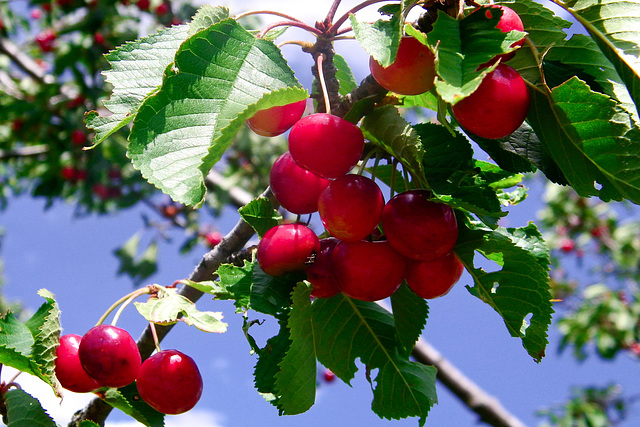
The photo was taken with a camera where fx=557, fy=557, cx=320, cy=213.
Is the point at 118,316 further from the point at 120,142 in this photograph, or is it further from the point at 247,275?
the point at 120,142

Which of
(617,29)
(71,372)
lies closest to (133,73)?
(71,372)

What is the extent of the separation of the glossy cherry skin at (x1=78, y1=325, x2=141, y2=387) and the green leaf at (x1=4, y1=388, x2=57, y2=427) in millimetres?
153

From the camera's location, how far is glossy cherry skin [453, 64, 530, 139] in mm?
793

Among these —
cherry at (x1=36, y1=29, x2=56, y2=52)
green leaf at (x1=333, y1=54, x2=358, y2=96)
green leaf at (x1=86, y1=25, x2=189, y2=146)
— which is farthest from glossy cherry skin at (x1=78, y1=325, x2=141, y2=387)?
cherry at (x1=36, y1=29, x2=56, y2=52)

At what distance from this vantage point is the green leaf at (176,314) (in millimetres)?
1096

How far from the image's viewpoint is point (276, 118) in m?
0.92

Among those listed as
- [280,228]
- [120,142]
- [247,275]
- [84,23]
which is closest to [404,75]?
[280,228]

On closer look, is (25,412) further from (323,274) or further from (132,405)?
(323,274)

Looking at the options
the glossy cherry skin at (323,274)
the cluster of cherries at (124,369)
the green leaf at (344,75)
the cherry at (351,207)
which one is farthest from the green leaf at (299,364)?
the green leaf at (344,75)

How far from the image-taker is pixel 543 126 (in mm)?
874

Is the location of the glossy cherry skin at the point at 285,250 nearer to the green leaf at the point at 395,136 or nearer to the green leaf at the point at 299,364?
the green leaf at the point at 299,364

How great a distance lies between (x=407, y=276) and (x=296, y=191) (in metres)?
0.26

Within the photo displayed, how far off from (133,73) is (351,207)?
419 mm

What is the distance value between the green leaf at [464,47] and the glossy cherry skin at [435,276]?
366 mm
